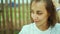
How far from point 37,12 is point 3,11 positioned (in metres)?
2.83

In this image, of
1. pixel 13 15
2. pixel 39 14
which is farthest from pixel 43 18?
pixel 13 15

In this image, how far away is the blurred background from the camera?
3814 mm

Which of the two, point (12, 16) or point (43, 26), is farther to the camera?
point (12, 16)

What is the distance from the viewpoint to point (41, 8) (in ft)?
3.77

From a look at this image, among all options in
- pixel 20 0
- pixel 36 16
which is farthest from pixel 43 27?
pixel 20 0

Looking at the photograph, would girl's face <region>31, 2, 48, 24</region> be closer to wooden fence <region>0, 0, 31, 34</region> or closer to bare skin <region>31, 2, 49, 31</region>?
bare skin <region>31, 2, 49, 31</region>

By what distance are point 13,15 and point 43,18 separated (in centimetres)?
278

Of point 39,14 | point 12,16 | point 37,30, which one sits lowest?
point 12,16

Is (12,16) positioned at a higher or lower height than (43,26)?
lower

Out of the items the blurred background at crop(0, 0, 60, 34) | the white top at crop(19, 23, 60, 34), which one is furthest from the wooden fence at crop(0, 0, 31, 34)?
the white top at crop(19, 23, 60, 34)

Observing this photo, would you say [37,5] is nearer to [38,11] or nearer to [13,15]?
[38,11]

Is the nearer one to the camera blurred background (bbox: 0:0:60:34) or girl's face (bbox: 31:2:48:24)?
girl's face (bbox: 31:2:48:24)

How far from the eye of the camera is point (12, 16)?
3932 millimetres

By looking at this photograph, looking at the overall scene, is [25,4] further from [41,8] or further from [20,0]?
[41,8]
